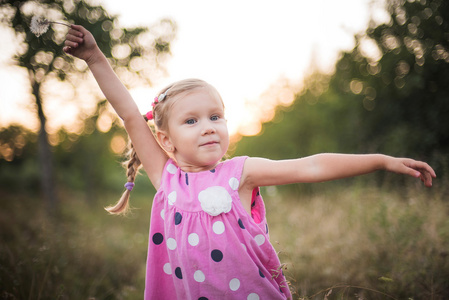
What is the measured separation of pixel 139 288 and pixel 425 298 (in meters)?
2.83

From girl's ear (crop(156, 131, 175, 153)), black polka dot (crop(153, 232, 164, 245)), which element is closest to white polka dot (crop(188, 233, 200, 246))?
black polka dot (crop(153, 232, 164, 245))

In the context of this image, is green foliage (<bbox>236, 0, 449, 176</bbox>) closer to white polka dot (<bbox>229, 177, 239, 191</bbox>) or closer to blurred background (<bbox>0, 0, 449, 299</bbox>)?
blurred background (<bbox>0, 0, 449, 299</bbox>)

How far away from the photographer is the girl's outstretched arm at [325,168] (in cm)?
133

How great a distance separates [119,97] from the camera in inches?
68.3

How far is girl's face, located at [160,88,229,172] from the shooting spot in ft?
5.30

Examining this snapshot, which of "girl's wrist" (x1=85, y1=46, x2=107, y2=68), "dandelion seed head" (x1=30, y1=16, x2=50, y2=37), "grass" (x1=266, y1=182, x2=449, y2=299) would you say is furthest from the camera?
"grass" (x1=266, y1=182, x2=449, y2=299)

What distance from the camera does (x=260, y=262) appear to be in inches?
61.5

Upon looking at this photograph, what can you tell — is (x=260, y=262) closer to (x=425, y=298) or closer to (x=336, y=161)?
(x=336, y=161)

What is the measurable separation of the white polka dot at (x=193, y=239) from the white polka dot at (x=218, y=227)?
10 centimetres

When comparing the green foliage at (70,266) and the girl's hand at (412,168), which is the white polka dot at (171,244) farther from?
the girl's hand at (412,168)

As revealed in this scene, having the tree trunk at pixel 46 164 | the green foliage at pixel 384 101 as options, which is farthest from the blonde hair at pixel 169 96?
the tree trunk at pixel 46 164

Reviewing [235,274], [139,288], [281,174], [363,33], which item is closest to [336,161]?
[281,174]

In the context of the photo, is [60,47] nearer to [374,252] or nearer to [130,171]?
[130,171]

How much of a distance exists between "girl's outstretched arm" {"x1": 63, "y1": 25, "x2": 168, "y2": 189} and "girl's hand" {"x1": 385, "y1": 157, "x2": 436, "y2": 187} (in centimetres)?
126
